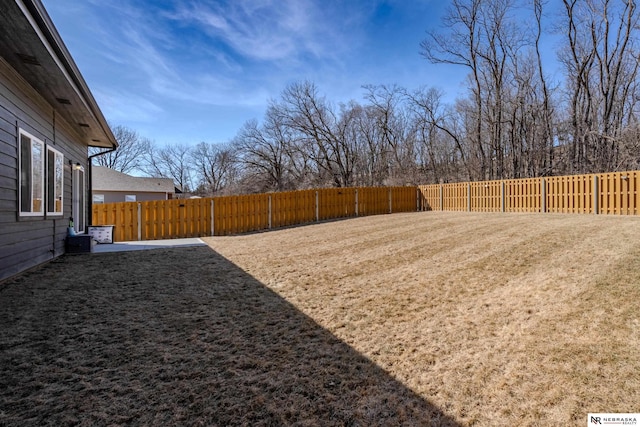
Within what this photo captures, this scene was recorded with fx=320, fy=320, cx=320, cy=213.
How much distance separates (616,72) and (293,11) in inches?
627

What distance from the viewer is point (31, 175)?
4910mm

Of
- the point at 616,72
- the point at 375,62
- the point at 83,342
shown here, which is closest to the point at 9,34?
the point at 83,342

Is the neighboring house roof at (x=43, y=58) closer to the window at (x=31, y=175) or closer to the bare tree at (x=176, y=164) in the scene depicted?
the window at (x=31, y=175)

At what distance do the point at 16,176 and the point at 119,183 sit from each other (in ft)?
62.3

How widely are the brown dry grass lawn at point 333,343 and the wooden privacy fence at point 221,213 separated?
A: 17.7ft

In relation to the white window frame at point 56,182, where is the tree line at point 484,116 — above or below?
above

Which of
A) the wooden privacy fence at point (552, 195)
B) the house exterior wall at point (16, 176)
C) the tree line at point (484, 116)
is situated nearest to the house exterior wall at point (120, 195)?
the tree line at point (484, 116)

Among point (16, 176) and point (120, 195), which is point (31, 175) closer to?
point (16, 176)

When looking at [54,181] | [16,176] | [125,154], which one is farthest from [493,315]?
[125,154]

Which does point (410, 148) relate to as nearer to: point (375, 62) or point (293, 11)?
A: point (375, 62)

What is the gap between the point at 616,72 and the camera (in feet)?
50.6

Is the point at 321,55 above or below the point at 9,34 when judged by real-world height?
above

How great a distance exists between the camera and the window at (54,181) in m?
5.77

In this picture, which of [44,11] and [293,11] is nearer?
[44,11]
